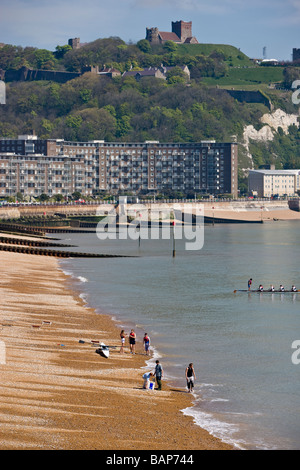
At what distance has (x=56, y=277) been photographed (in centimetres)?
8862

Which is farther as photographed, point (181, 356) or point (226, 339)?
point (226, 339)

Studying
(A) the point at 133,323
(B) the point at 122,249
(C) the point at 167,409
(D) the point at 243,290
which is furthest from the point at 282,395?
(B) the point at 122,249

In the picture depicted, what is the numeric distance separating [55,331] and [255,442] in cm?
2180

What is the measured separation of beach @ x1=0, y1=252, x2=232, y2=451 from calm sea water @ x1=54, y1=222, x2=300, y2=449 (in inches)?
71.2

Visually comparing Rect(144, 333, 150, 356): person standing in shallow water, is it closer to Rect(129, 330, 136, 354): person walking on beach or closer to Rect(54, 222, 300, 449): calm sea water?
Rect(129, 330, 136, 354): person walking on beach

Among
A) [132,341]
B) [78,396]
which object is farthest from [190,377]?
[132,341]

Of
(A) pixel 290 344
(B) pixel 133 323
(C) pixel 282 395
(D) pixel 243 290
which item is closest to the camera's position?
(C) pixel 282 395

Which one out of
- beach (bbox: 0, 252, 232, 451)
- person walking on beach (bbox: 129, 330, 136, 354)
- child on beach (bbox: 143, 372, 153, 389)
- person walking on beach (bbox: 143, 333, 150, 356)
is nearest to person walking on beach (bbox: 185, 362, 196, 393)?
beach (bbox: 0, 252, 232, 451)

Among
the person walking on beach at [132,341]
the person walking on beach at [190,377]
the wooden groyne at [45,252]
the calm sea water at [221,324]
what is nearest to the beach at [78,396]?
the person walking on beach at [132,341]

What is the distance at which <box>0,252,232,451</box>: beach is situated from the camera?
103 ft

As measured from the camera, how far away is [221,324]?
2445 inches

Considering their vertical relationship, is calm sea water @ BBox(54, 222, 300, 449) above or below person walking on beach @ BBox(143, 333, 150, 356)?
below
